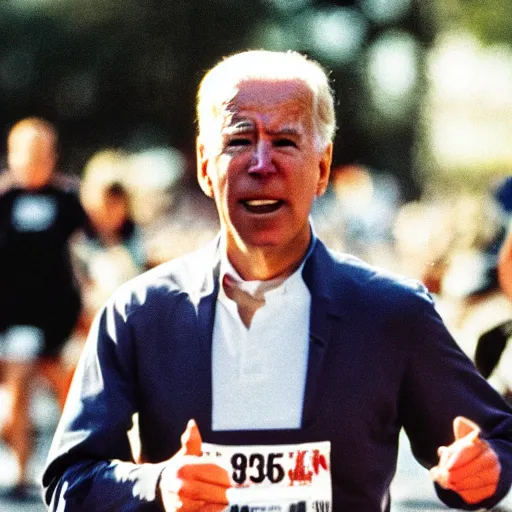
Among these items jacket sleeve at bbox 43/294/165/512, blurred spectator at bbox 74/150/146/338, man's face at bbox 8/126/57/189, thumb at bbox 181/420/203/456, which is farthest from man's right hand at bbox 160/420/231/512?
man's face at bbox 8/126/57/189

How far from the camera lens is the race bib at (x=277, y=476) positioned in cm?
183

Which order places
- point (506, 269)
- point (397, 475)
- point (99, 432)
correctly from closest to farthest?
point (99, 432) → point (397, 475) → point (506, 269)

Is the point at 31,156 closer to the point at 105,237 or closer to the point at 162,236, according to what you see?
the point at 105,237

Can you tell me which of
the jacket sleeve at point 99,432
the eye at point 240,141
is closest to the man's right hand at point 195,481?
the jacket sleeve at point 99,432

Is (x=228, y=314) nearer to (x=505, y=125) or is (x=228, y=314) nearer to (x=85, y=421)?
(x=85, y=421)

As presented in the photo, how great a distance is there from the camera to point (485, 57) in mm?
2771


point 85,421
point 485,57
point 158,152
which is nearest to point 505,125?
point 485,57

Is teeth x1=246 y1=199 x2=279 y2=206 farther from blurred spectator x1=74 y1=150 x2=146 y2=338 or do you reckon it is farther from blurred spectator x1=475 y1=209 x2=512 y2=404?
blurred spectator x1=74 y1=150 x2=146 y2=338

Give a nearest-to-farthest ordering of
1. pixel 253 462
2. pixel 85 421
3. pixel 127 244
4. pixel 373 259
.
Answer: pixel 85 421 < pixel 253 462 < pixel 373 259 < pixel 127 244

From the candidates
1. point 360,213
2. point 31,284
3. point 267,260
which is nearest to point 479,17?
point 360,213

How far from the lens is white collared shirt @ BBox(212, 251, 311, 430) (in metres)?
1.88

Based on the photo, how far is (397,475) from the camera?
91.4 inches

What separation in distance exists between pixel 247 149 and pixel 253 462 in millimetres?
517

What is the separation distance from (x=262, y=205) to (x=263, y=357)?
27 cm
